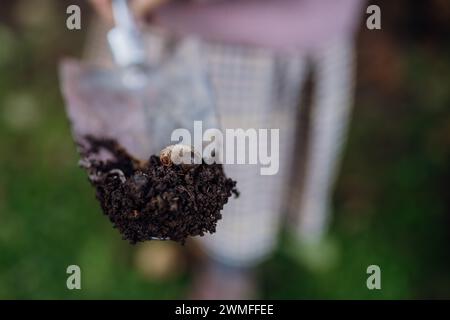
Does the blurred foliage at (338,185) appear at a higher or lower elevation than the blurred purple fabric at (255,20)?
lower

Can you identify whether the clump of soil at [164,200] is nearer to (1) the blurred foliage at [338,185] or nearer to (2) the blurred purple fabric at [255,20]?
(2) the blurred purple fabric at [255,20]

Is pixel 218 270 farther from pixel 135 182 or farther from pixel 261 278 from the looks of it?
pixel 135 182

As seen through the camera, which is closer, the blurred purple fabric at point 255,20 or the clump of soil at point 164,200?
the clump of soil at point 164,200

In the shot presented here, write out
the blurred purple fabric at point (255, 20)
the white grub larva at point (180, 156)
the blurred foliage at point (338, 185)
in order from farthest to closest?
1. the blurred foliage at point (338, 185)
2. the blurred purple fabric at point (255, 20)
3. the white grub larva at point (180, 156)

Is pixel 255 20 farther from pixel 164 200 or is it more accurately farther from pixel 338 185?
pixel 338 185

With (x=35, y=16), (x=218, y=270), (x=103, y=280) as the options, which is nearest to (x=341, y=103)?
(x=218, y=270)

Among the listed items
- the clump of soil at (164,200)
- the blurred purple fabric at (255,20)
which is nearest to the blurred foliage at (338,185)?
the blurred purple fabric at (255,20)

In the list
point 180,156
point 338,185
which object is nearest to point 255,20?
point 180,156

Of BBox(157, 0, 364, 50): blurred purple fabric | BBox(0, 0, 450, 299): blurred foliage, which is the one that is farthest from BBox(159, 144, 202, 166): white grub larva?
BBox(0, 0, 450, 299): blurred foliage
